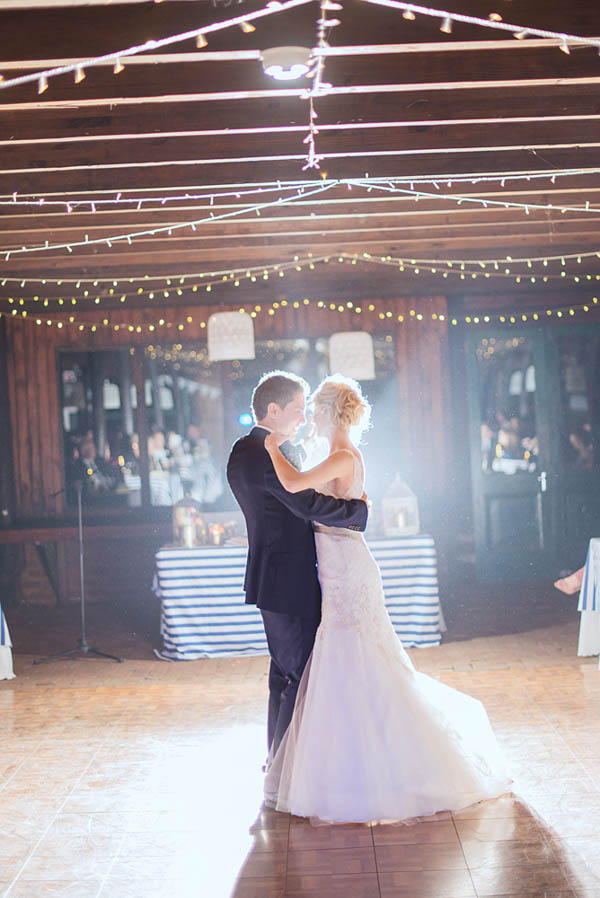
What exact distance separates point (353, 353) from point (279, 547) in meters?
4.64

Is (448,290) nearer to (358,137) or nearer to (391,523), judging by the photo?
(391,523)

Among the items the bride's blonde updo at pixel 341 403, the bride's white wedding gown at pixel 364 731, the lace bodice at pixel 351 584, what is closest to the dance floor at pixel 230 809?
the bride's white wedding gown at pixel 364 731

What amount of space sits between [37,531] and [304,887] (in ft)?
19.2

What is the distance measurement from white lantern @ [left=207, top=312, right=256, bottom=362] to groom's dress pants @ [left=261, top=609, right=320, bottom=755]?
428cm

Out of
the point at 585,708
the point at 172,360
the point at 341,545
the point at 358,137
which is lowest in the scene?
the point at 585,708

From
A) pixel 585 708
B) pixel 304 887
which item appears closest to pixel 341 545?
pixel 304 887

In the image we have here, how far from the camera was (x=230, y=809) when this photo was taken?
3.86 m

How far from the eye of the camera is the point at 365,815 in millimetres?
3523

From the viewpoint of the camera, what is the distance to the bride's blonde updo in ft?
12.7

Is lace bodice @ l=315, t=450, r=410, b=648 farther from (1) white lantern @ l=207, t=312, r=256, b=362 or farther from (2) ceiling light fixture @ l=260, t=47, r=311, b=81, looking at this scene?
(1) white lantern @ l=207, t=312, r=256, b=362

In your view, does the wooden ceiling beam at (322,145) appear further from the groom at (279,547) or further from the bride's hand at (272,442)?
the bride's hand at (272,442)

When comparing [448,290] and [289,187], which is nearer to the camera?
[289,187]

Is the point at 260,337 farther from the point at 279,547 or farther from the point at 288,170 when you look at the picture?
the point at 279,547

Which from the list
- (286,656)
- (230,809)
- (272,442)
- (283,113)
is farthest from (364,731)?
(283,113)
